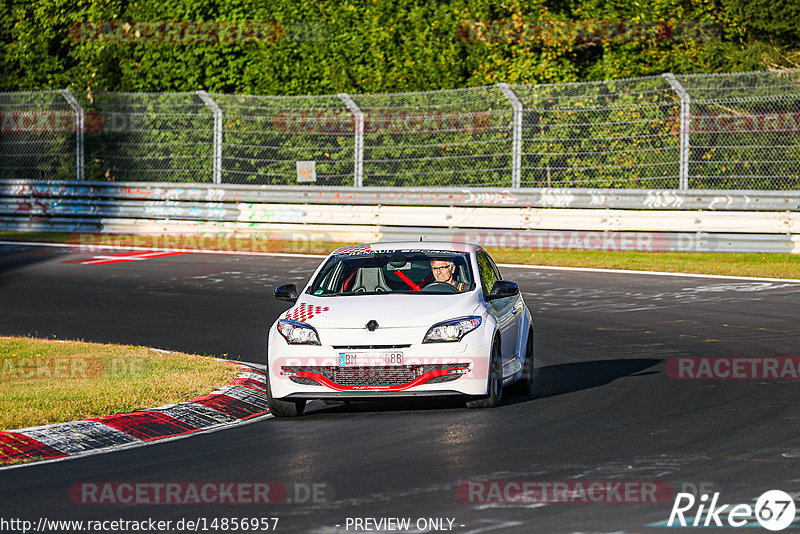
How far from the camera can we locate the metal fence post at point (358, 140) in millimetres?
25859

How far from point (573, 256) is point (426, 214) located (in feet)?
9.93

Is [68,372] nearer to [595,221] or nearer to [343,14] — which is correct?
[595,221]

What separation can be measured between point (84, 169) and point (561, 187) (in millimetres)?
11017

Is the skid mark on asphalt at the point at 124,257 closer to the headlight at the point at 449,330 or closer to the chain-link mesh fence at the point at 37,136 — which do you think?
the chain-link mesh fence at the point at 37,136

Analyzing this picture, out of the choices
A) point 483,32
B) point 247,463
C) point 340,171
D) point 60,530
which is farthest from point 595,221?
point 60,530

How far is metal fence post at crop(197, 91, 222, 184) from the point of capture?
27094mm

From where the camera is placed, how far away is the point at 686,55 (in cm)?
3083

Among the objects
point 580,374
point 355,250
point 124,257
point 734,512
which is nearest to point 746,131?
point 580,374

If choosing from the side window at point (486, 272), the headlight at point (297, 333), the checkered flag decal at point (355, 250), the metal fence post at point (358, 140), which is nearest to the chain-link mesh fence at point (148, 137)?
the metal fence post at point (358, 140)

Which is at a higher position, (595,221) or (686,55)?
(686,55)

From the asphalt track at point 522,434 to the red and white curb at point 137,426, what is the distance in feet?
1.05

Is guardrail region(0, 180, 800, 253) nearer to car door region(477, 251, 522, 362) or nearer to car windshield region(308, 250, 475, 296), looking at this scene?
car door region(477, 251, 522, 362)

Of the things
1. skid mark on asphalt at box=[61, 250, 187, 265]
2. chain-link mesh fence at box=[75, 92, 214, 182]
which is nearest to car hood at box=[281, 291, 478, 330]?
skid mark on asphalt at box=[61, 250, 187, 265]

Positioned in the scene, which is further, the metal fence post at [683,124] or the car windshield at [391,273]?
the metal fence post at [683,124]
